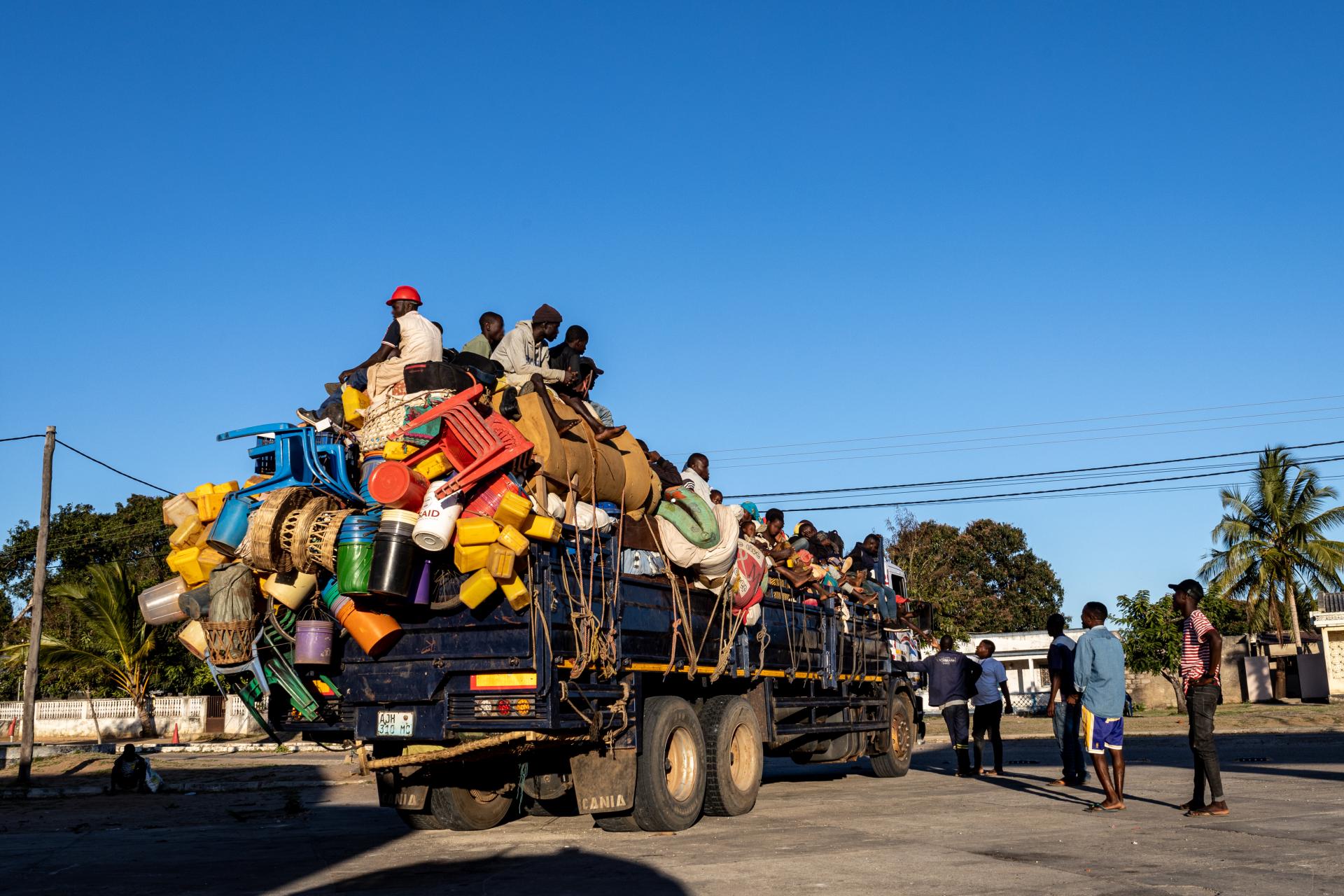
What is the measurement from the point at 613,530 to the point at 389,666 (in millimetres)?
1819

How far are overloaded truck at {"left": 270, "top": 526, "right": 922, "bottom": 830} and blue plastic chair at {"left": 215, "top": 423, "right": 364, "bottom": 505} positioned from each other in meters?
1.13

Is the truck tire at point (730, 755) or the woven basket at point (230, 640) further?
the truck tire at point (730, 755)

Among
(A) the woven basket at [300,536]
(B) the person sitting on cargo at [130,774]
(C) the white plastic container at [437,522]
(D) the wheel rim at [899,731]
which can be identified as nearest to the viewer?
(C) the white plastic container at [437,522]

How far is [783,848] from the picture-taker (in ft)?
26.5

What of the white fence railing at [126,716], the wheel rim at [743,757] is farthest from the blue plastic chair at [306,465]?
the white fence railing at [126,716]

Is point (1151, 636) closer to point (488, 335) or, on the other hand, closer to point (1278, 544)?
point (1278, 544)

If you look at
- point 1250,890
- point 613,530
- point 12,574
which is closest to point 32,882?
point 613,530

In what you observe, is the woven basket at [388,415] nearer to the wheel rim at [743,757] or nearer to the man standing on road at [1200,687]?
the wheel rim at [743,757]

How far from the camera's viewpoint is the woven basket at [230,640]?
8.38m

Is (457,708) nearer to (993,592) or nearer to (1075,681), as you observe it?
(1075,681)

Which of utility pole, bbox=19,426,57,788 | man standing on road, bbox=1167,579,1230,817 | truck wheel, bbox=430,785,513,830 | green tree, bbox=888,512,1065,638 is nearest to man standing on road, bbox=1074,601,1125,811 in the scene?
man standing on road, bbox=1167,579,1230,817

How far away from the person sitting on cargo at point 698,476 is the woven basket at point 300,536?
311cm

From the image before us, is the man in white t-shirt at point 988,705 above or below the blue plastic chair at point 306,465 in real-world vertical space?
below

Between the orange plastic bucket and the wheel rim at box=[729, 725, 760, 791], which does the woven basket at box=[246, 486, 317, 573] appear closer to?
the orange plastic bucket
